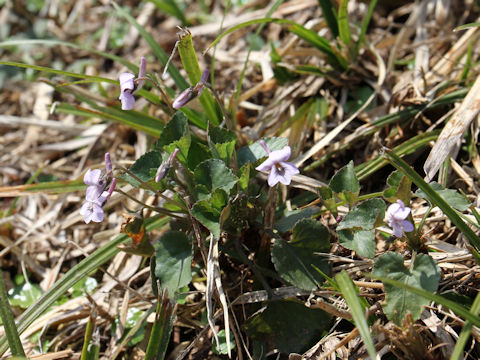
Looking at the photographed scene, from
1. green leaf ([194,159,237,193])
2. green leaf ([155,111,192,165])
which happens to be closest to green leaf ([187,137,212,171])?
green leaf ([155,111,192,165])

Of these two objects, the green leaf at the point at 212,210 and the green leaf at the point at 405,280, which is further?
the green leaf at the point at 212,210

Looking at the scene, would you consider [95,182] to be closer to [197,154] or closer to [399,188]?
[197,154]

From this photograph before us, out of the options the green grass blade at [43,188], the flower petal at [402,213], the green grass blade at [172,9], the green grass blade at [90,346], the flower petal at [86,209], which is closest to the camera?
the flower petal at [402,213]

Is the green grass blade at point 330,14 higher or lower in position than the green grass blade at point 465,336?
higher

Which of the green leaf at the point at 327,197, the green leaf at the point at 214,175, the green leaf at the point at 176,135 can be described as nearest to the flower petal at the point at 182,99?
the green leaf at the point at 176,135

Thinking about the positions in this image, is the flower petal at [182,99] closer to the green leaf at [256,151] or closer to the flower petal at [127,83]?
the flower petal at [127,83]

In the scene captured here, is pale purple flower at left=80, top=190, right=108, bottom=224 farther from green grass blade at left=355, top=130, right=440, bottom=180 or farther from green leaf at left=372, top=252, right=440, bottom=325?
green grass blade at left=355, top=130, right=440, bottom=180

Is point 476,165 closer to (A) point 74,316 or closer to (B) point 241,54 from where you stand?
(B) point 241,54

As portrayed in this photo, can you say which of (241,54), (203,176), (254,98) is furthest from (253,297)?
(241,54)
